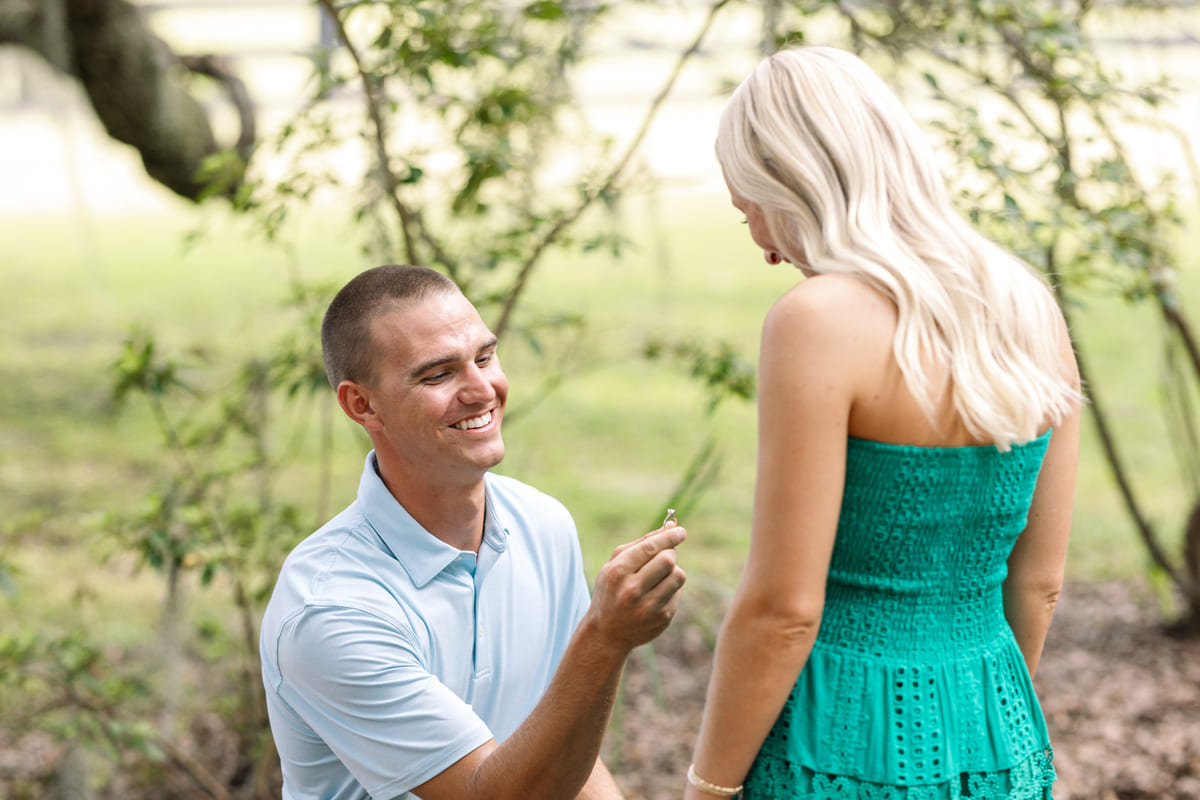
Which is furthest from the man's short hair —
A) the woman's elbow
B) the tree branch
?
the tree branch

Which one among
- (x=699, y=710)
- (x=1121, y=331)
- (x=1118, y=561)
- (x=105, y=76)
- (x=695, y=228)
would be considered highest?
(x=105, y=76)

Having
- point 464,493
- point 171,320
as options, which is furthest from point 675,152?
point 464,493

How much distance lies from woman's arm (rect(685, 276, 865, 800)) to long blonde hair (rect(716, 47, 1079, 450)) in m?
0.08

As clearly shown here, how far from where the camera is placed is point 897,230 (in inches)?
62.3

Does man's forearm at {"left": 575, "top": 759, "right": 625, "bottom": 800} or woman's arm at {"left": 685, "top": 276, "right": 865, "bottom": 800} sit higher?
woman's arm at {"left": 685, "top": 276, "right": 865, "bottom": 800}

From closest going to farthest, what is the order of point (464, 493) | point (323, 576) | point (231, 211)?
1. point (323, 576)
2. point (464, 493)
3. point (231, 211)

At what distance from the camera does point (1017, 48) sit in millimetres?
3123

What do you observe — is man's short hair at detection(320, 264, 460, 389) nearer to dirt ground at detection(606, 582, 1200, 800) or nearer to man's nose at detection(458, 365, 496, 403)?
man's nose at detection(458, 365, 496, 403)

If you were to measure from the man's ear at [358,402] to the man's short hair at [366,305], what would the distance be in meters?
0.01

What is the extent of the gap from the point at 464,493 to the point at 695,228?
1296 cm

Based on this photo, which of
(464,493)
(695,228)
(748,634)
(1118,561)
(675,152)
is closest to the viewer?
(748,634)

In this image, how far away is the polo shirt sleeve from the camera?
5.42ft

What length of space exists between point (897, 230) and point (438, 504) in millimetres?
813

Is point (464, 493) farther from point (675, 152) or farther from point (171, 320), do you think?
point (171, 320)
